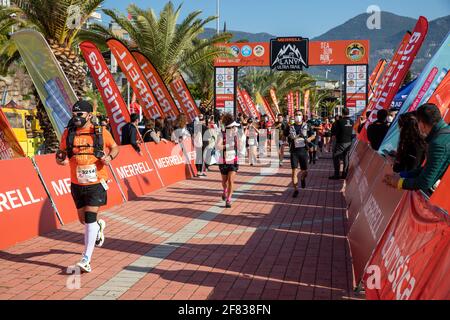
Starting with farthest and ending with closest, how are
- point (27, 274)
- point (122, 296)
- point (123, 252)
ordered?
1. point (123, 252)
2. point (27, 274)
3. point (122, 296)

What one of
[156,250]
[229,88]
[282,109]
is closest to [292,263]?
[156,250]

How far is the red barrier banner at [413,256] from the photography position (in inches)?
122

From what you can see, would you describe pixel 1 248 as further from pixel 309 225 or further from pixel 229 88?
pixel 229 88

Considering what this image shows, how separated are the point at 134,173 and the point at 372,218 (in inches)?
275

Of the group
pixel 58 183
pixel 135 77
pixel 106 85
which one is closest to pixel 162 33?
pixel 135 77

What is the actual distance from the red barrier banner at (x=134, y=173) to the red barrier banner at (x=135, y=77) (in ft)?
14.9

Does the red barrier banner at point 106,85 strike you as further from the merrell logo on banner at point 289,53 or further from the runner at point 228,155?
the merrell logo on banner at point 289,53

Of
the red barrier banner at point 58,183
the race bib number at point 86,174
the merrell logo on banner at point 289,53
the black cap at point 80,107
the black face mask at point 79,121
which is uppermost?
the merrell logo on banner at point 289,53

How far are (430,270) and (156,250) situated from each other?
15.2ft

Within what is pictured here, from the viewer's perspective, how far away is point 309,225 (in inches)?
354

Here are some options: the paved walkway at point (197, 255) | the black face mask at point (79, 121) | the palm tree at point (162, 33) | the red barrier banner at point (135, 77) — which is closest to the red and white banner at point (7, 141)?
the paved walkway at point (197, 255)

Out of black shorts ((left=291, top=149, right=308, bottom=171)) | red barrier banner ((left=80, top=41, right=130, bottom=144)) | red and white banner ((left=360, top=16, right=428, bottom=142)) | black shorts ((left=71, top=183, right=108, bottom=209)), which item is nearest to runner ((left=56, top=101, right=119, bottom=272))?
black shorts ((left=71, top=183, right=108, bottom=209))

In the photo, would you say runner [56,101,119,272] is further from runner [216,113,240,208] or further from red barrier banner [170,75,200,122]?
red barrier banner [170,75,200,122]

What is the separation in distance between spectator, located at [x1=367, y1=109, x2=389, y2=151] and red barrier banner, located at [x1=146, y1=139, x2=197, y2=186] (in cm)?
550
